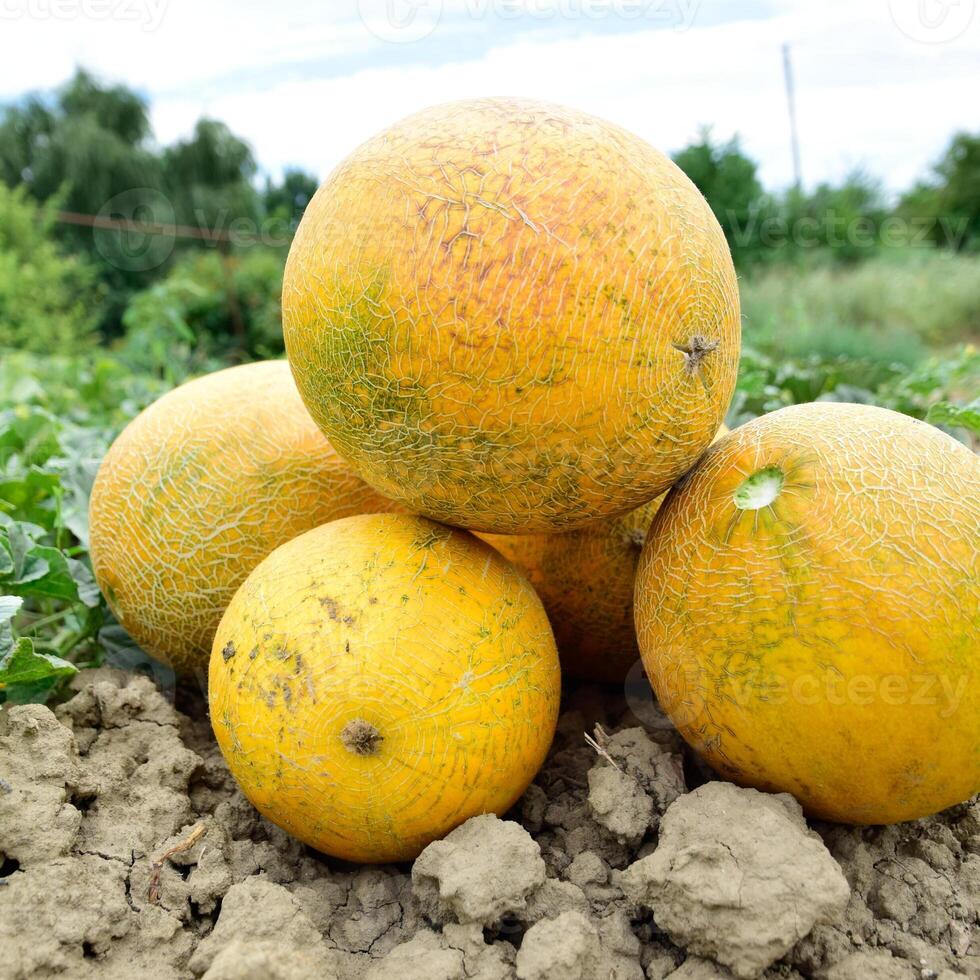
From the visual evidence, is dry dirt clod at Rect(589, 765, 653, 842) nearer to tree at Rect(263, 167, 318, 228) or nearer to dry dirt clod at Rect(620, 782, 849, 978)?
dry dirt clod at Rect(620, 782, 849, 978)

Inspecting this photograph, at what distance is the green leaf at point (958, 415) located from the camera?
92.3 inches

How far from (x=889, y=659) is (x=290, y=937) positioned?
1180 mm

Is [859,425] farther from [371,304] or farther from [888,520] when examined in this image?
[371,304]

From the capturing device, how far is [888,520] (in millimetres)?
1605

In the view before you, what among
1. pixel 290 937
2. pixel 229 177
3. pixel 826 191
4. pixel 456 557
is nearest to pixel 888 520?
pixel 456 557

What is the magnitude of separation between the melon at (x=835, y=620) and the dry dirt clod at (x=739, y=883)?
171 mm

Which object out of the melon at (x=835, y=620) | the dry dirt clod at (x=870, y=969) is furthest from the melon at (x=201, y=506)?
the dry dirt clod at (x=870, y=969)

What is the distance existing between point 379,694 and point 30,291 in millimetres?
9897

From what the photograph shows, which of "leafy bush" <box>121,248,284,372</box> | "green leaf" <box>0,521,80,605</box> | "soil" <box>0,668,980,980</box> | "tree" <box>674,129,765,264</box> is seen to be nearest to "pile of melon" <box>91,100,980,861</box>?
"soil" <box>0,668,980,980</box>

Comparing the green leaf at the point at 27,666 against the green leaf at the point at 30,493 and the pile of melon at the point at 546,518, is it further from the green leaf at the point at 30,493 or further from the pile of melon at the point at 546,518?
the green leaf at the point at 30,493

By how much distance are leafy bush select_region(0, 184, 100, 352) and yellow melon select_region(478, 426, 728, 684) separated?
24.9 ft

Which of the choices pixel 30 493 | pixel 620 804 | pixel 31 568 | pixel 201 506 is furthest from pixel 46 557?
pixel 620 804

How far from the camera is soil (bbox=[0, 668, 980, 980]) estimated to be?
4.68 feet

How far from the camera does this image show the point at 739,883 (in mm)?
1440
